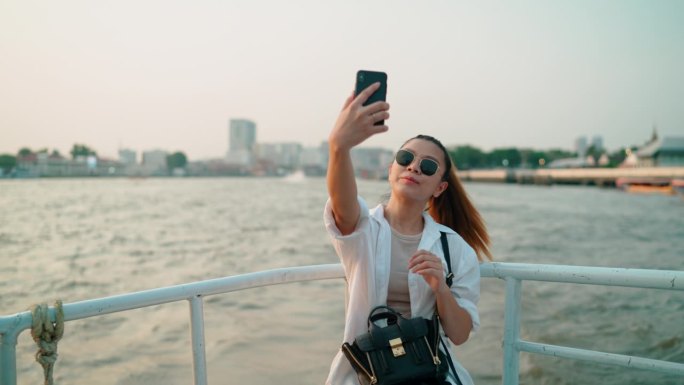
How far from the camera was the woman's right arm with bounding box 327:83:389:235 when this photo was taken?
1686mm

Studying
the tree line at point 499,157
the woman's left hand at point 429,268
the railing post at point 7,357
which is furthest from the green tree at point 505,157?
the railing post at point 7,357

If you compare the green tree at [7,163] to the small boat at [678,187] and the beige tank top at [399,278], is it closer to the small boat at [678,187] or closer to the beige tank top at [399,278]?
the small boat at [678,187]

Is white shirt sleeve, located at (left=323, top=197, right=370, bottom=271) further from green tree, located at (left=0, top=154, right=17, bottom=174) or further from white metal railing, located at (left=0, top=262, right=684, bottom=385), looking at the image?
green tree, located at (left=0, top=154, right=17, bottom=174)

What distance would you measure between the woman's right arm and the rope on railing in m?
1.07

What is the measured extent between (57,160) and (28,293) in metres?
140

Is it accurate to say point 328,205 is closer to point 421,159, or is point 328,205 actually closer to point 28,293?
point 421,159

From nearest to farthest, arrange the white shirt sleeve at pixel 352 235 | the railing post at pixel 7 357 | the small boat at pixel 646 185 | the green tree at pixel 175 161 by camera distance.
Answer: the railing post at pixel 7 357
the white shirt sleeve at pixel 352 235
the small boat at pixel 646 185
the green tree at pixel 175 161

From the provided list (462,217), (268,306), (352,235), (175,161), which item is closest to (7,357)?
(352,235)

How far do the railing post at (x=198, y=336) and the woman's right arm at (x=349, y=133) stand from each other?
84 cm

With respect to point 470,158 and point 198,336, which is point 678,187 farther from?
point 470,158

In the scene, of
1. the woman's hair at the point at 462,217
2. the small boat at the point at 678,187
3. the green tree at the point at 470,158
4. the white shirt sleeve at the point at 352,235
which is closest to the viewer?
the white shirt sleeve at the point at 352,235

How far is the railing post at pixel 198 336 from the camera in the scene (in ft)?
7.43

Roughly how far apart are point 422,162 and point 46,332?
5.24 feet

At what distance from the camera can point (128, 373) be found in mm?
8688
